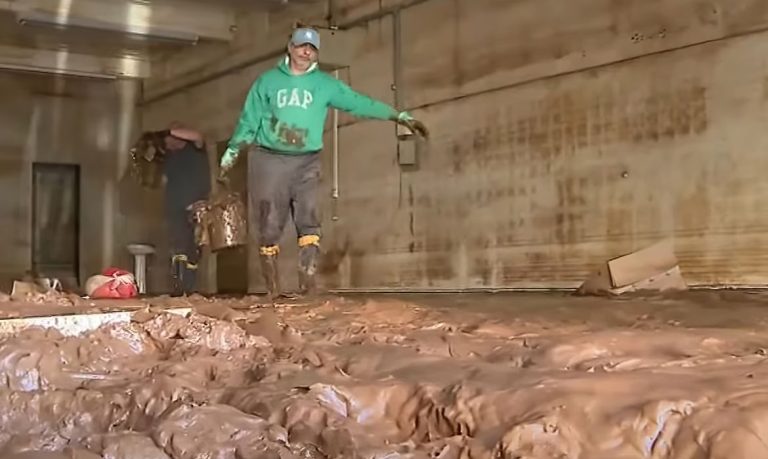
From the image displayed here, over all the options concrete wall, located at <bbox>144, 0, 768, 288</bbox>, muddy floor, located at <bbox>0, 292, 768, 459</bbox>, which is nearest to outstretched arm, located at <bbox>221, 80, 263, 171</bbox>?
concrete wall, located at <bbox>144, 0, 768, 288</bbox>

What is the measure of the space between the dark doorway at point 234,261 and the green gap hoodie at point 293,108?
3.09 meters

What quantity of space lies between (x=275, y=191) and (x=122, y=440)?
3469 millimetres

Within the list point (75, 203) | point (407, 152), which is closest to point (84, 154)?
point (75, 203)

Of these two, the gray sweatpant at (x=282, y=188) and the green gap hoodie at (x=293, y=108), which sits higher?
the green gap hoodie at (x=293, y=108)

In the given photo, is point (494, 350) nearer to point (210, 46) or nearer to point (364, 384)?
point (364, 384)

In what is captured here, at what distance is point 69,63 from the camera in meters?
9.46

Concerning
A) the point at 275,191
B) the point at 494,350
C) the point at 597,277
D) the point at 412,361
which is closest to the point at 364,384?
the point at 412,361

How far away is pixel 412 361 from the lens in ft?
7.52

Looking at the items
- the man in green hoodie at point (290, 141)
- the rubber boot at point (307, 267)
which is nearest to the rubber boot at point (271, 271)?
the man in green hoodie at point (290, 141)

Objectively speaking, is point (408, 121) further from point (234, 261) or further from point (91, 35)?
point (91, 35)

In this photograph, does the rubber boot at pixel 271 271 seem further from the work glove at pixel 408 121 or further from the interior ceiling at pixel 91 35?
the interior ceiling at pixel 91 35

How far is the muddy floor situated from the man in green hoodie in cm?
205

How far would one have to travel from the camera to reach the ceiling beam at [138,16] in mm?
7676

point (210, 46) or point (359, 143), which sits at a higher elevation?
point (210, 46)
